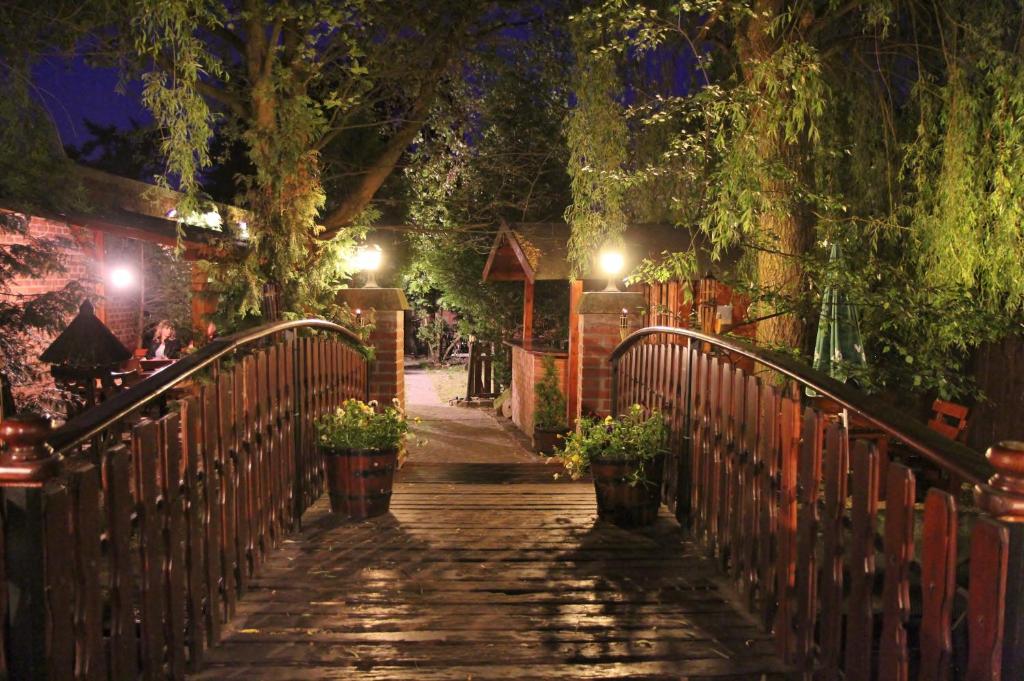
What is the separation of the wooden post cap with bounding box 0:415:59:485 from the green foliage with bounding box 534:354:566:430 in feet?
25.7

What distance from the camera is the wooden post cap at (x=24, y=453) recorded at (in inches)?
74.6

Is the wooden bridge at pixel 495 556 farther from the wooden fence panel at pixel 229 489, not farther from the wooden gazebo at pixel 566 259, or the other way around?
the wooden gazebo at pixel 566 259

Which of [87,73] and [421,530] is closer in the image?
[421,530]

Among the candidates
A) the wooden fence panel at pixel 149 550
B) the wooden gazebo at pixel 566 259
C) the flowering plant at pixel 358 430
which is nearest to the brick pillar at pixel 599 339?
the wooden gazebo at pixel 566 259

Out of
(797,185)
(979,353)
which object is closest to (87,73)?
(797,185)

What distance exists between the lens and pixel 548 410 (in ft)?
32.2

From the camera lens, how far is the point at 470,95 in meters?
12.1

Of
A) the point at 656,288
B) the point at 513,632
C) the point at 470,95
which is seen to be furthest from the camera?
the point at 470,95

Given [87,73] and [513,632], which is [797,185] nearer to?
[513,632]

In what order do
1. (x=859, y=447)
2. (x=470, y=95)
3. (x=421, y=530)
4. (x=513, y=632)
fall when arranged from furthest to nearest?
(x=470, y=95)
(x=421, y=530)
(x=513, y=632)
(x=859, y=447)

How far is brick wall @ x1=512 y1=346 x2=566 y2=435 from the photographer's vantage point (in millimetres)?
10227

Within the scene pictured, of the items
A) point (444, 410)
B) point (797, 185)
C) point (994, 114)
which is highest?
point (994, 114)

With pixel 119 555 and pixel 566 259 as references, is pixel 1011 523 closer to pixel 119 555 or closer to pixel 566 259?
pixel 119 555

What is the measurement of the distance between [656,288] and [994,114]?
12.9 ft
